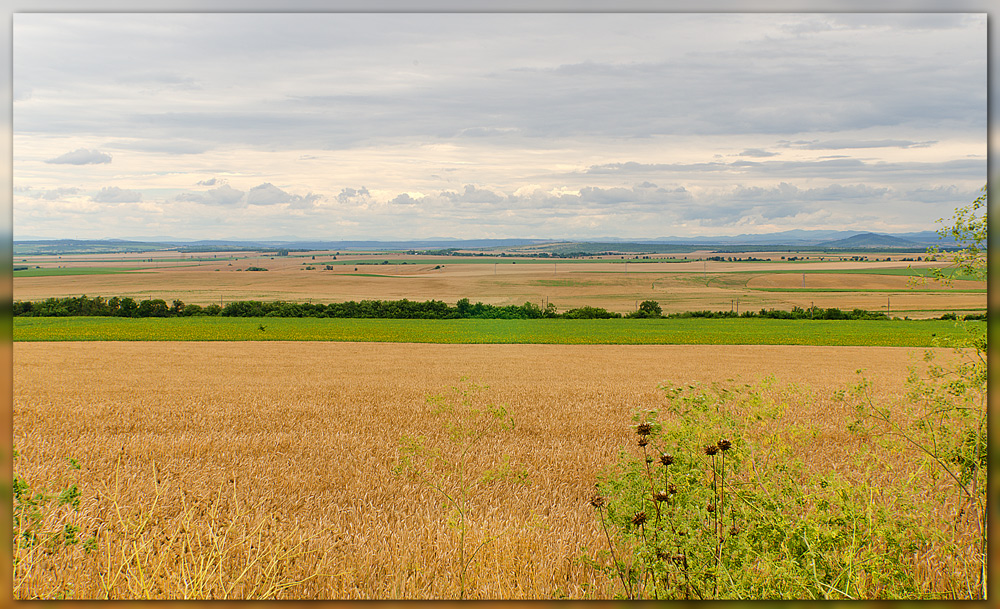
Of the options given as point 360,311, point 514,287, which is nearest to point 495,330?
point 360,311

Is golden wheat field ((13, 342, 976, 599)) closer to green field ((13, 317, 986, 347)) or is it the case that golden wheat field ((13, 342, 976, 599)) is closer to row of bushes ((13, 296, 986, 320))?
green field ((13, 317, 986, 347))

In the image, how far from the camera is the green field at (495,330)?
46062 mm

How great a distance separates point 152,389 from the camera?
64.4ft

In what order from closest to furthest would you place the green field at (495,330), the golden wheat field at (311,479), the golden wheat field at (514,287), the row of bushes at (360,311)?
the golden wheat field at (311,479) → the green field at (495,330) → the row of bushes at (360,311) → the golden wheat field at (514,287)

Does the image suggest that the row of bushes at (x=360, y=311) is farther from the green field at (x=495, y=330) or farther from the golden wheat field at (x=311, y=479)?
the golden wheat field at (x=311, y=479)

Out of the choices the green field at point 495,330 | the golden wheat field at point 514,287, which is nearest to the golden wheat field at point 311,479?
the green field at point 495,330

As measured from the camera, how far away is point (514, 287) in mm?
102000

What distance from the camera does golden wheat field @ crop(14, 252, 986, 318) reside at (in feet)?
271

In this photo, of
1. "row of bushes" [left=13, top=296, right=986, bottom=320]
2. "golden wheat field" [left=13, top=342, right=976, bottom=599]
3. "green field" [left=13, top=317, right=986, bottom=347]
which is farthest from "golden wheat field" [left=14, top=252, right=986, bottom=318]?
"golden wheat field" [left=13, top=342, right=976, bottom=599]

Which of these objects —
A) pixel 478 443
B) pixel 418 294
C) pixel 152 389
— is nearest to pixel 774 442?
pixel 478 443

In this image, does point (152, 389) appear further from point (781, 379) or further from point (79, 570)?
point (781, 379)

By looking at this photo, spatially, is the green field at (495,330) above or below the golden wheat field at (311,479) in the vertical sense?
below

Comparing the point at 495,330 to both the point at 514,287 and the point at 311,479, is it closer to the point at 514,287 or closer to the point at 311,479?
the point at 311,479

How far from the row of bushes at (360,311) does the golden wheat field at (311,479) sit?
41.0 m
